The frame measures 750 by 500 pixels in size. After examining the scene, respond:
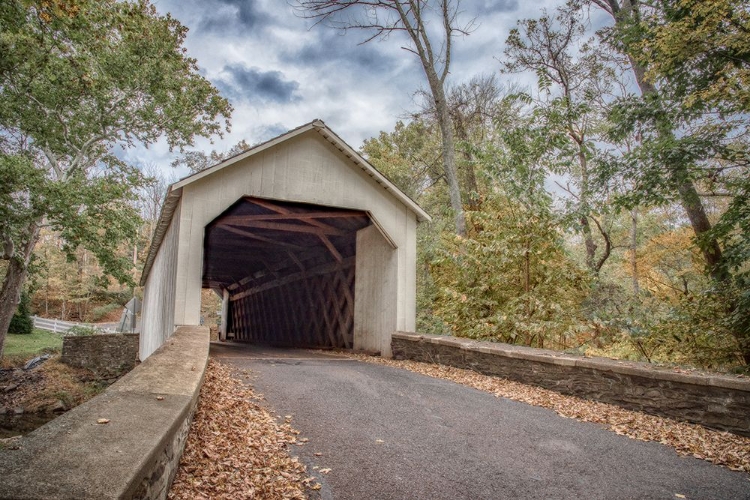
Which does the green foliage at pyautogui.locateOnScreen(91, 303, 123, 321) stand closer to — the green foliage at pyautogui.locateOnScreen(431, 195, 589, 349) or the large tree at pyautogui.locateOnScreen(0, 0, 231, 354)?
the large tree at pyautogui.locateOnScreen(0, 0, 231, 354)

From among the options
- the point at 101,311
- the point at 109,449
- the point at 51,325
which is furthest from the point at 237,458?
the point at 101,311

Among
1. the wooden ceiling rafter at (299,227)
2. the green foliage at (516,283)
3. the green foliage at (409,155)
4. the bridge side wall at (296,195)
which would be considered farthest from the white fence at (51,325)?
the green foliage at (516,283)

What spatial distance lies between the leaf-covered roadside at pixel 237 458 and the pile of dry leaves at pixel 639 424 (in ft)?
9.86

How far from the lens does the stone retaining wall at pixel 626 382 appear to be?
3.98 metres

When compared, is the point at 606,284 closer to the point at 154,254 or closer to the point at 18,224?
the point at 154,254

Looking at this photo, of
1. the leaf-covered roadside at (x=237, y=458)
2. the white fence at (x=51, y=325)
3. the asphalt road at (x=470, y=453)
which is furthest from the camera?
the white fence at (x=51, y=325)

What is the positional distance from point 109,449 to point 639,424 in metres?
4.57

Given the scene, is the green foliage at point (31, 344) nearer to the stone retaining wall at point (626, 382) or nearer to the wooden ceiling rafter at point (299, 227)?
the wooden ceiling rafter at point (299, 227)

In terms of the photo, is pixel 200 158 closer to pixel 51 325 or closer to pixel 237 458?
pixel 51 325

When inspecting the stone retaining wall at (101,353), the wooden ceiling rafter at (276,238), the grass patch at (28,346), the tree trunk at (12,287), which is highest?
the wooden ceiling rafter at (276,238)

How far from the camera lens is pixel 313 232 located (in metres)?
10.9

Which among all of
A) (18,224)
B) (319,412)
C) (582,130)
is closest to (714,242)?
(582,130)

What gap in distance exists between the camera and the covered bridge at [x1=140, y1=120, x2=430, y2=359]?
7.58 meters

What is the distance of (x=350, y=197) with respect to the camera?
903 centimetres
